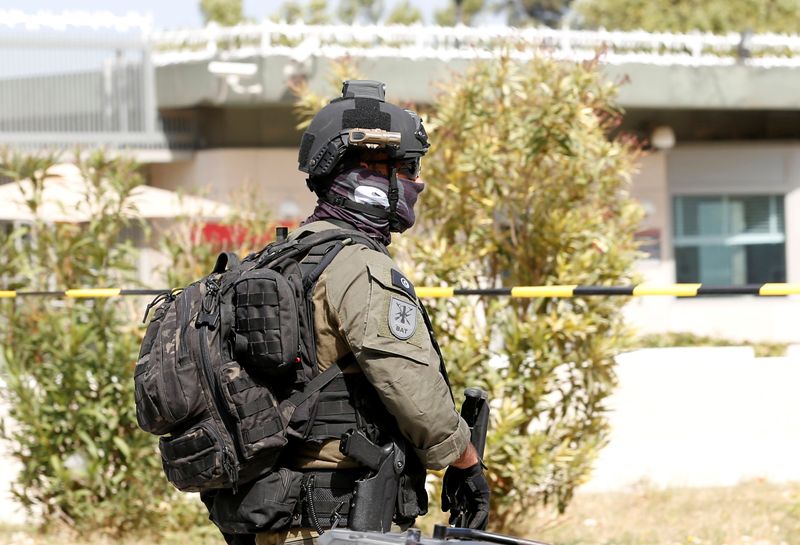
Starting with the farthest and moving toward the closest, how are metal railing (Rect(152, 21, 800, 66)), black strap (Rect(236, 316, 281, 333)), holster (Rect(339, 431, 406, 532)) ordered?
1. metal railing (Rect(152, 21, 800, 66))
2. holster (Rect(339, 431, 406, 532))
3. black strap (Rect(236, 316, 281, 333))

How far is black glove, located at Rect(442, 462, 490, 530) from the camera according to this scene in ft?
10.7

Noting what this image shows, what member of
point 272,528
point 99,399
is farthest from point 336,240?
point 99,399

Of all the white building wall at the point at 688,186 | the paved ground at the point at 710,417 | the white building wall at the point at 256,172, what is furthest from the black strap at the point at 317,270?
the white building wall at the point at 688,186

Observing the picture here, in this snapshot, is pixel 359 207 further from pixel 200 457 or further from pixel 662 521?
pixel 662 521

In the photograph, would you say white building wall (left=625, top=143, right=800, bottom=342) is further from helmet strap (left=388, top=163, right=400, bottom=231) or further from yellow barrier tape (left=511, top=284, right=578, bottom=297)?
helmet strap (left=388, top=163, right=400, bottom=231)

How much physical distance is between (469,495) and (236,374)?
78 centimetres

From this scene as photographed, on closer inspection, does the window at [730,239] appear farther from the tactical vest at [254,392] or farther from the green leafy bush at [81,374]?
the tactical vest at [254,392]

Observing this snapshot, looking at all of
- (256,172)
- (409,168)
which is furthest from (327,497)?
(256,172)

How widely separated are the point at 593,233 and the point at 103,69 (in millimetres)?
11591

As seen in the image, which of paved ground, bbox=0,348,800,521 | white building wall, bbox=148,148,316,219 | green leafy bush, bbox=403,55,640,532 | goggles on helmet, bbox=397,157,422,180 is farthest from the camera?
white building wall, bbox=148,148,316,219

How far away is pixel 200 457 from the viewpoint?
2.98 m

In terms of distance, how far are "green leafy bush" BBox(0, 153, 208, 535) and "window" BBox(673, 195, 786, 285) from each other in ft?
44.2

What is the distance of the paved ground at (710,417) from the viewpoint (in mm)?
7871

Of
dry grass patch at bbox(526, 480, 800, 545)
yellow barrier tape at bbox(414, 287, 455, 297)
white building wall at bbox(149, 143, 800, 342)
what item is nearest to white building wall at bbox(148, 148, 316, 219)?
white building wall at bbox(149, 143, 800, 342)
